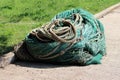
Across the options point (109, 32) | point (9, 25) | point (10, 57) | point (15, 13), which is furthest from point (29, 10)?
point (10, 57)

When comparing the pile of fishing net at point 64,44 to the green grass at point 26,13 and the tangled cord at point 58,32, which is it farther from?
the green grass at point 26,13

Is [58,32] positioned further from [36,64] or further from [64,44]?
[36,64]

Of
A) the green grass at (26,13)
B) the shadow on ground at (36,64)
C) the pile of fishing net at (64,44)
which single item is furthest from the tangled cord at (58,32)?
the green grass at (26,13)

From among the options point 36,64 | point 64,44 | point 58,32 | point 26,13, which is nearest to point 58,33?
point 58,32

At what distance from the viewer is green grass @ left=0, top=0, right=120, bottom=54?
9.27 m

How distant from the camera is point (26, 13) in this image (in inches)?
480

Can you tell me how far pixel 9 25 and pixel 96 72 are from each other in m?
4.33

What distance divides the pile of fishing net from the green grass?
0.90 m

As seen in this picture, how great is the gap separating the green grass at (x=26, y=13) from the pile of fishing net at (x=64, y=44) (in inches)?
35.5

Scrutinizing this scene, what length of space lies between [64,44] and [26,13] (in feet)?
17.3

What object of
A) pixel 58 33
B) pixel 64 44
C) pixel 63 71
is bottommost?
pixel 63 71

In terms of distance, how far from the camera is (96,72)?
688 centimetres

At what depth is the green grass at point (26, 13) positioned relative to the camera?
9266 mm

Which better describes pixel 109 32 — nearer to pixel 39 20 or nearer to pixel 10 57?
pixel 39 20
